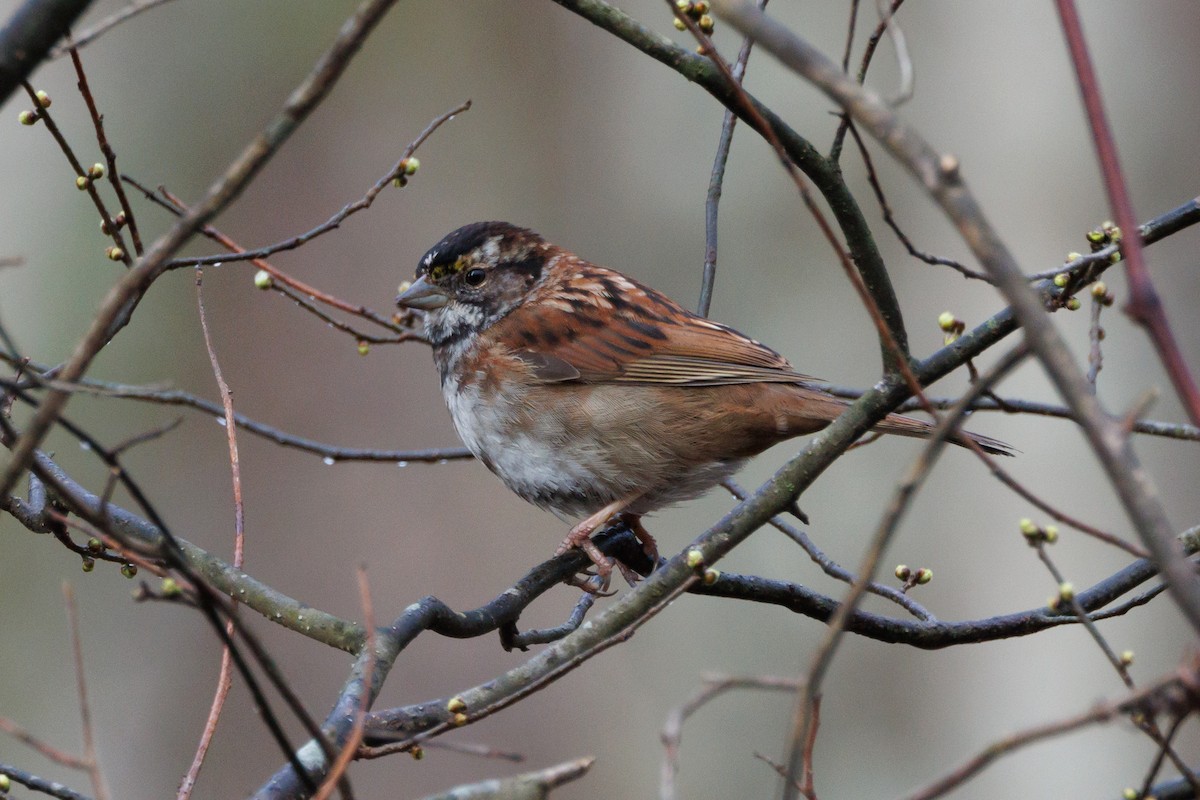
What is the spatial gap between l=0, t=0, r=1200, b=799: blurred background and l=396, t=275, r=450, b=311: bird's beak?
2475 millimetres

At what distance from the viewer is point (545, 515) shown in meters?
8.55

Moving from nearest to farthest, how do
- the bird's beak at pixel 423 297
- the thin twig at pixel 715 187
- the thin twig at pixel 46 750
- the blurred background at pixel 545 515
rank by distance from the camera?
the thin twig at pixel 46 750 → the thin twig at pixel 715 187 → the bird's beak at pixel 423 297 → the blurred background at pixel 545 515

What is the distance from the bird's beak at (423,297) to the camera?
15.8ft

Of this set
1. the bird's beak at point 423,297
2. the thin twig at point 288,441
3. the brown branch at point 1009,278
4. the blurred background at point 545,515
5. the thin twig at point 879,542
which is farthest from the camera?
the blurred background at point 545,515

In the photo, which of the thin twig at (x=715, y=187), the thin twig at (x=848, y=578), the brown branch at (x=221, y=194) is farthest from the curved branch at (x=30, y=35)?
the thin twig at (x=715, y=187)

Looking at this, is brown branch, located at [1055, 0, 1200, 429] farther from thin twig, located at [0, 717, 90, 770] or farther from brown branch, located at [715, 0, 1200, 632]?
thin twig, located at [0, 717, 90, 770]

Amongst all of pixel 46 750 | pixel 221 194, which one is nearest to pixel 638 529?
pixel 46 750

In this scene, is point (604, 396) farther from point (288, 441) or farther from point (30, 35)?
point (30, 35)

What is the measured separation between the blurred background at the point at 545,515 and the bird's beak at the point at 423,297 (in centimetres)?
247

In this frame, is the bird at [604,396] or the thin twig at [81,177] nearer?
the thin twig at [81,177]

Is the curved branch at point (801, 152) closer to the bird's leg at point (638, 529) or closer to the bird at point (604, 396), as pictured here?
the bird at point (604, 396)

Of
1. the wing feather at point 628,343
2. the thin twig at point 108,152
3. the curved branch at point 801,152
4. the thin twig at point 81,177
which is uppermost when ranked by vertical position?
the wing feather at point 628,343

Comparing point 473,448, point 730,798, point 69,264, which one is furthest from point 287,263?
point 730,798

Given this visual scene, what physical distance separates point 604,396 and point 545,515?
419 centimetres
